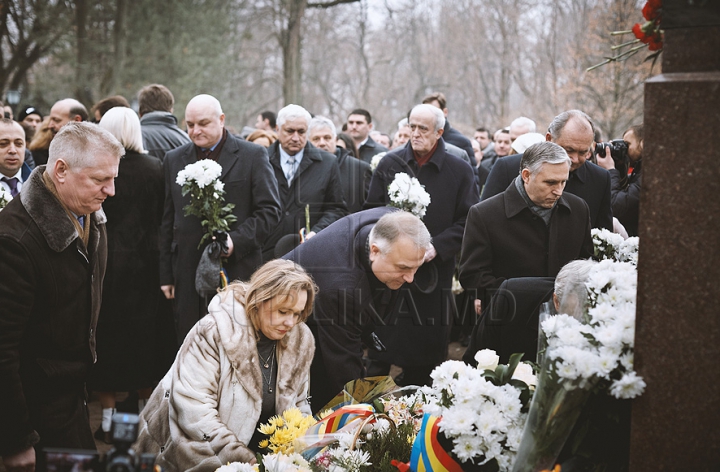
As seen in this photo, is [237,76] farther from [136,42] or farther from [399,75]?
[399,75]

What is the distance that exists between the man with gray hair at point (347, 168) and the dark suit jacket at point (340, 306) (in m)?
3.32

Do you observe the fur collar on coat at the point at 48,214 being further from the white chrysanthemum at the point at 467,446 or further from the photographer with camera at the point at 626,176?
the photographer with camera at the point at 626,176

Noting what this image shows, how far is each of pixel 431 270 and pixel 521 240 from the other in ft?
4.92

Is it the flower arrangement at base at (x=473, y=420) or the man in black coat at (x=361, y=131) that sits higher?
the man in black coat at (x=361, y=131)

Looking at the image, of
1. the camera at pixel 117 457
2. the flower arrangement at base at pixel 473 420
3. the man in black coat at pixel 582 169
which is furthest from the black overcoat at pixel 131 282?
the camera at pixel 117 457

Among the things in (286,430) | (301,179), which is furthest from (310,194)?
(286,430)

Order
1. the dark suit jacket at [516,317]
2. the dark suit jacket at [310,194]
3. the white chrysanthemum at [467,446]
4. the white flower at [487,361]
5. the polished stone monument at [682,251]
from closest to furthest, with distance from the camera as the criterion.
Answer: the polished stone monument at [682,251]
the white chrysanthemum at [467,446]
the white flower at [487,361]
the dark suit jacket at [516,317]
the dark suit jacket at [310,194]

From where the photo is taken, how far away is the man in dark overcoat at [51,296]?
3021 mm

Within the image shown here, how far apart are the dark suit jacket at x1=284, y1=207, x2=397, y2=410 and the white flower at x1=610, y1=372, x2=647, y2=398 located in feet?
6.08

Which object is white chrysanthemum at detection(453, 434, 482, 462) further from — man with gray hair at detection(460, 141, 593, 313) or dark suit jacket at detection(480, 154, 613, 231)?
dark suit jacket at detection(480, 154, 613, 231)

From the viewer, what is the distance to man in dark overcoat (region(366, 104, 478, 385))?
19.3 ft

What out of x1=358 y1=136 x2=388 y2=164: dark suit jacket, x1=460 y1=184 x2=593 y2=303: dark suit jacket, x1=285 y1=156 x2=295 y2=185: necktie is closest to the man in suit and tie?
x1=285 y1=156 x2=295 y2=185: necktie

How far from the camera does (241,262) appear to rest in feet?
18.2

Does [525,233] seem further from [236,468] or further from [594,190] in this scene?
[236,468]
